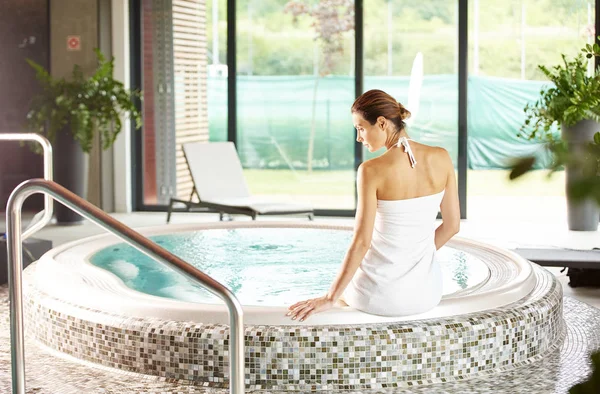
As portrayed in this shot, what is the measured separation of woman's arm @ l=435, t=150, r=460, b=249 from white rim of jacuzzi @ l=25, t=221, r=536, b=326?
0.25 metres

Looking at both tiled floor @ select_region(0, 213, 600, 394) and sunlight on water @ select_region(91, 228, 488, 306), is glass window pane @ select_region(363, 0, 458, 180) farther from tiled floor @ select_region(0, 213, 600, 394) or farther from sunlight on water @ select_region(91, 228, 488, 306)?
tiled floor @ select_region(0, 213, 600, 394)

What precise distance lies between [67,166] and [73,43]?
1.42 m

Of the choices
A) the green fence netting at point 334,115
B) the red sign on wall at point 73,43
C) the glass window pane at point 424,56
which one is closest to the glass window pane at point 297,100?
the green fence netting at point 334,115

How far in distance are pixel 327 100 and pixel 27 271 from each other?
524 cm

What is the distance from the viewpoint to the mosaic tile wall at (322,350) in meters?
3.08

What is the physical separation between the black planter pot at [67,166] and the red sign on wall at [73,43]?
1.08m

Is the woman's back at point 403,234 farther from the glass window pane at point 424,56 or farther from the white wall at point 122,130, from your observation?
the white wall at point 122,130

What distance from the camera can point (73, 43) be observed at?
9.09 meters

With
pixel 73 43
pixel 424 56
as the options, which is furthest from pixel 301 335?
Result: pixel 73 43

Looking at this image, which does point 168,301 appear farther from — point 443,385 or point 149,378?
point 443,385

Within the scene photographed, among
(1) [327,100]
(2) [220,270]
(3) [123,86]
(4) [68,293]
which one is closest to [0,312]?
(4) [68,293]

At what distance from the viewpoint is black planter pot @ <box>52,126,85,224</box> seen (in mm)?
8484

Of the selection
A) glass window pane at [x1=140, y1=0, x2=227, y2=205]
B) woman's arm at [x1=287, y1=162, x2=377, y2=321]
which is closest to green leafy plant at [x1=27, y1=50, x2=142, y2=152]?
glass window pane at [x1=140, y1=0, x2=227, y2=205]

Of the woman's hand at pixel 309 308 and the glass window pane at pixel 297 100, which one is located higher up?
the glass window pane at pixel 297 100
